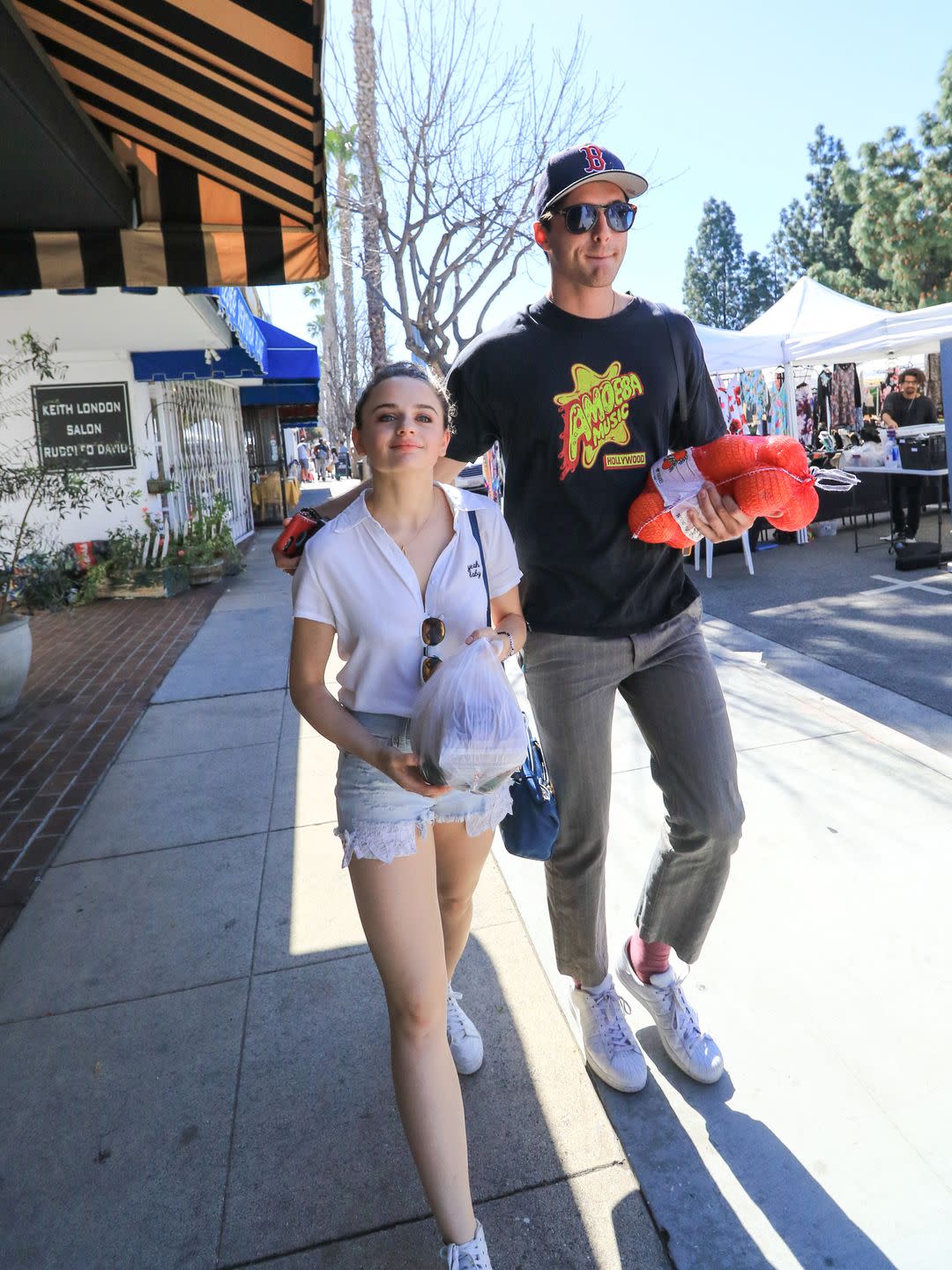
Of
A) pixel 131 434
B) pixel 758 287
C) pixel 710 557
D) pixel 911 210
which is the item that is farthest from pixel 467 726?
pixel 758 287

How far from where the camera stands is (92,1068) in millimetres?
2531

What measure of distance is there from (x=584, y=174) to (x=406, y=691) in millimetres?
1300

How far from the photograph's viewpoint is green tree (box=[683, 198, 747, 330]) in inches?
2667

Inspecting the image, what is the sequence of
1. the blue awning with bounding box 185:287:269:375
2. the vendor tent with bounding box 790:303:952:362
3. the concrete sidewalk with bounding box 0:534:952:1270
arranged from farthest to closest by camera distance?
the vendor tent with bounding box 790:303:952:362
the blue awning with bounding box 185:287:269:375
the concrete sidewalk with bounding box 0:534:952:1270

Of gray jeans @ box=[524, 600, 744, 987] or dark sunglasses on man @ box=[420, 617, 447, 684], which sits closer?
dark sunglasses on man @ box=[420, 617, 447, 684]

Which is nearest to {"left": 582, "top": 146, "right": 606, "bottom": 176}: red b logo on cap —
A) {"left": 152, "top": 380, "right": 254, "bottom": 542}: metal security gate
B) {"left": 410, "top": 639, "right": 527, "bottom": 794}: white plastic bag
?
{"left": 410, "top": 639, "right": 527, "bottom": 794}: white plastic bag

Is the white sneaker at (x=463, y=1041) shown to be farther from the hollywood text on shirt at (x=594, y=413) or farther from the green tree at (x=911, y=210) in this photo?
the green tree at (x=911, y=210)

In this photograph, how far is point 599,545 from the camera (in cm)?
218

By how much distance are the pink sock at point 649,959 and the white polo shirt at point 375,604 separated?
1124mm

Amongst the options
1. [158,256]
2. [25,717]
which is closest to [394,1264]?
[158,256]

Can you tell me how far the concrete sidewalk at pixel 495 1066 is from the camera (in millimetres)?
1930

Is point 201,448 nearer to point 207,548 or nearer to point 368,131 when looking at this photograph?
point 207,548

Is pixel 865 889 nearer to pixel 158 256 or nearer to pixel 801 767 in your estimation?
pixel 801 767

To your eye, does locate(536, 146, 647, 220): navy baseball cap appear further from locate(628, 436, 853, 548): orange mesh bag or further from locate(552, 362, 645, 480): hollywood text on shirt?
locate(628, 436, 853, 548): orange mesh bag
